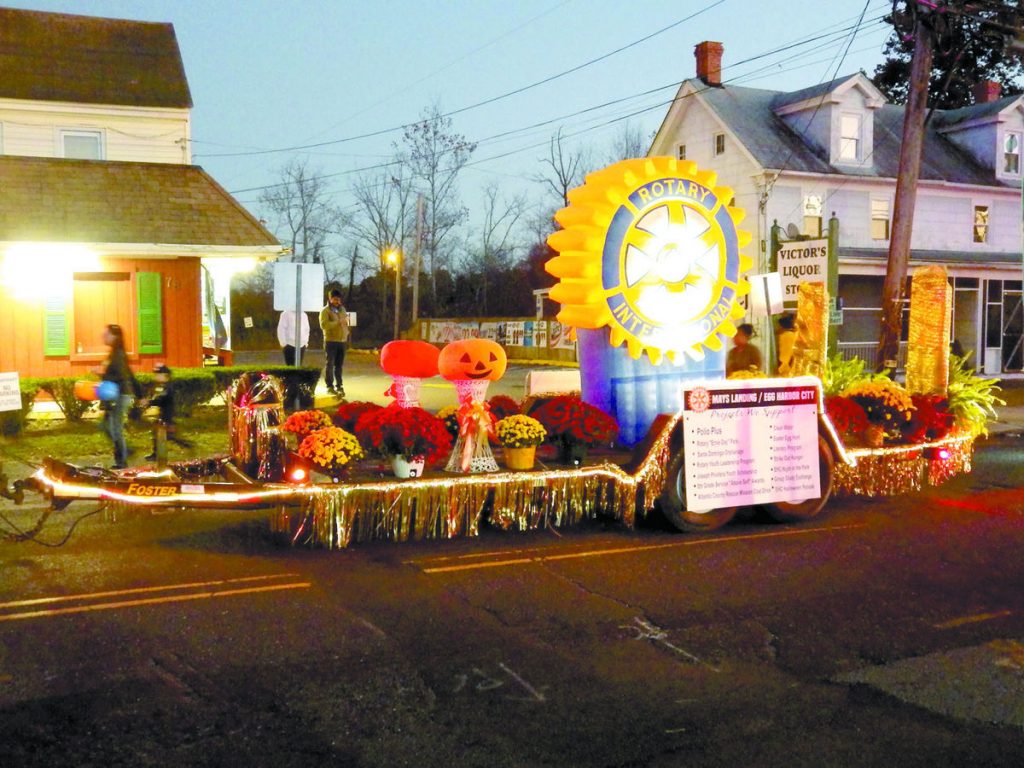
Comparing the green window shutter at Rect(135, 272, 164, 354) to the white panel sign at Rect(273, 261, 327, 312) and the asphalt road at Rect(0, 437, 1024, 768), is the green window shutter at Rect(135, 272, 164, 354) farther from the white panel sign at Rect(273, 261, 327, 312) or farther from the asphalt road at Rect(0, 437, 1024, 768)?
the asphalt road at Rect(0, 437, 1024, 768)

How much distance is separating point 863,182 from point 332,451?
26630 mm

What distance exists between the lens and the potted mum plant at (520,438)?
818 centimetres

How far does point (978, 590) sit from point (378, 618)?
3979 mm

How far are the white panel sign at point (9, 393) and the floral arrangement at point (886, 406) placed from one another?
7986 mm

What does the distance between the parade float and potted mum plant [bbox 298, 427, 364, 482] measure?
1 centimetres

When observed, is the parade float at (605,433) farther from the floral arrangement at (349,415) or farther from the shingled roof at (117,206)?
the shingled roof at (117,206)

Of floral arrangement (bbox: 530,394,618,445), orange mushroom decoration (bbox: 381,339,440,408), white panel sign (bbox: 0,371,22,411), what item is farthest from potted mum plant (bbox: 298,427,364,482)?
white panel sign (bbox: 0,371,22,411)

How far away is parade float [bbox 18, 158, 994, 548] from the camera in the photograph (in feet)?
25.1

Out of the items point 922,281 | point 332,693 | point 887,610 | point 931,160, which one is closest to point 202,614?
point 332,693

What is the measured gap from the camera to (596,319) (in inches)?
356

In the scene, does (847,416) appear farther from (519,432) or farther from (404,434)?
(404,434)

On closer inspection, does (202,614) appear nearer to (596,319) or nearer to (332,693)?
(332,693)

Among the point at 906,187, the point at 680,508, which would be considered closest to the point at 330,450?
the point at 680,508

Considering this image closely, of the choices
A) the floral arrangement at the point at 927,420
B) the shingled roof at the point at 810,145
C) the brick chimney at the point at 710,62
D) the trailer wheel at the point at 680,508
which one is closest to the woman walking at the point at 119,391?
the trailer wheel at the point at 680,508
